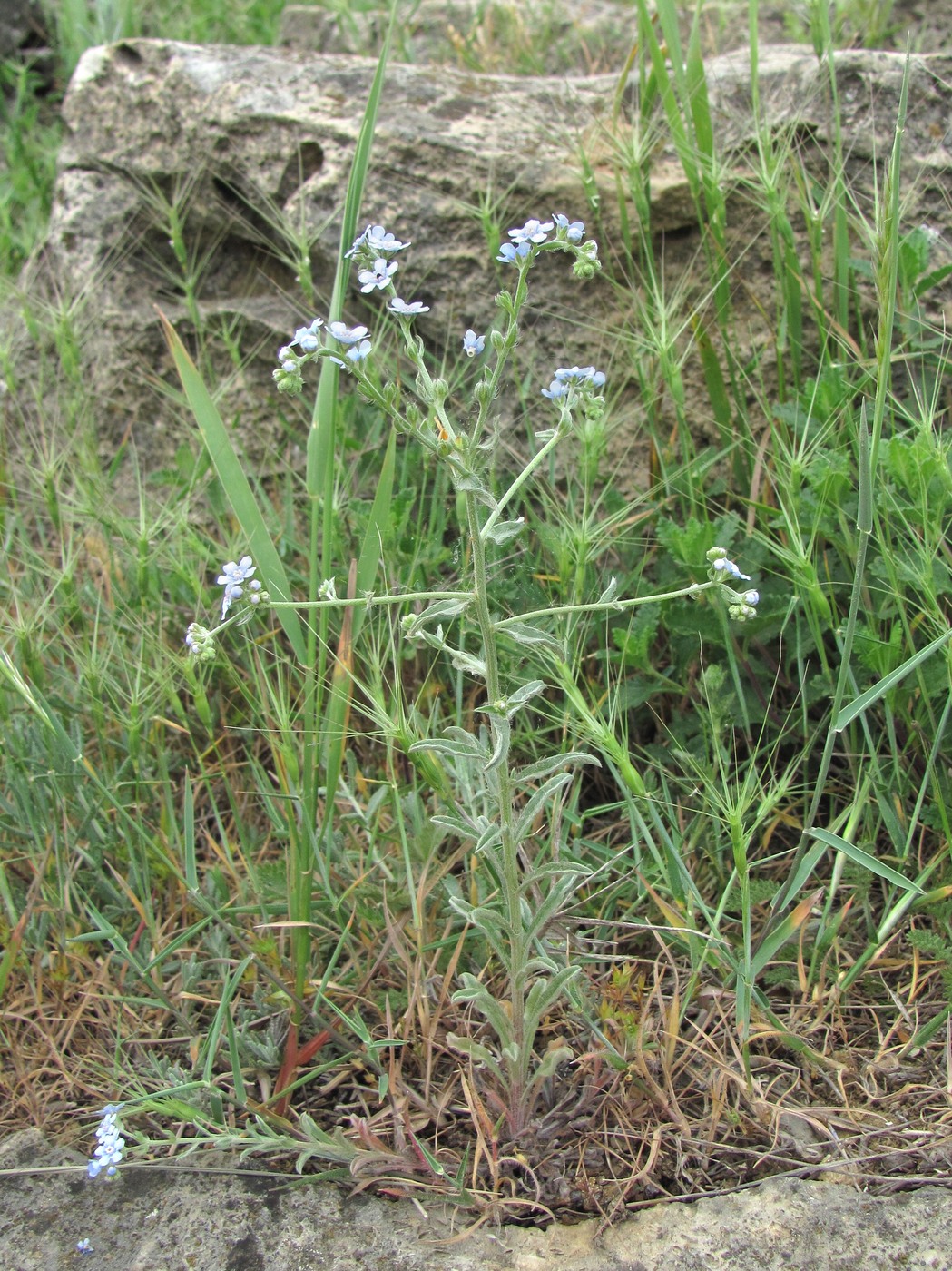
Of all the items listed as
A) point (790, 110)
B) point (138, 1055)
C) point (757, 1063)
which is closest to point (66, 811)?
point (138, 1055)

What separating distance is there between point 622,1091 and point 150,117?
2625mm

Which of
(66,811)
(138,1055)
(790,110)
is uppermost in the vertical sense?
(790,110)

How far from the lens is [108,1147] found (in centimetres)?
143

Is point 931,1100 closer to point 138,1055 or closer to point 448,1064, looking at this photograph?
point 448,1064

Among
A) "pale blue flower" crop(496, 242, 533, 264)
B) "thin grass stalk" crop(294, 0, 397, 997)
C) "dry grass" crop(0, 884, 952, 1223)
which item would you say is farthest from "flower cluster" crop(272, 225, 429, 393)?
"dry grass" crop(0, 884, 952, 1223)

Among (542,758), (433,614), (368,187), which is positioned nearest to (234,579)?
(433,614)

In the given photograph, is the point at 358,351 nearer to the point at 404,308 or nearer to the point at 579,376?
the point at 404,308

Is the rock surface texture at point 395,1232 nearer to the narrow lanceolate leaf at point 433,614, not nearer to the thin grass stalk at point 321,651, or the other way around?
the thin grass stalk at point 321,651

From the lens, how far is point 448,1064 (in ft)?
5.39

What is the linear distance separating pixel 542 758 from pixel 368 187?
151 cm

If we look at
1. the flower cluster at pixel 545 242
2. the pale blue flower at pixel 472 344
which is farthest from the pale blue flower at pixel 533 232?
the pale blue flower at pixel 472 344

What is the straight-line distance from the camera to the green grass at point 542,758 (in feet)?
5.13

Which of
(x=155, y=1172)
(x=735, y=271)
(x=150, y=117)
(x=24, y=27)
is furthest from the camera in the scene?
(x=24, y=27)

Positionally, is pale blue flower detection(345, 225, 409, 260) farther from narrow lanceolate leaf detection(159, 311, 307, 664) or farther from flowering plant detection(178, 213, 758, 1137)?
narrow lanceolate leaf detection(159, 311, 307, 664)
